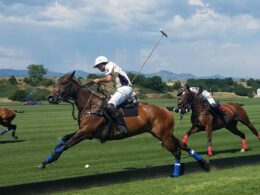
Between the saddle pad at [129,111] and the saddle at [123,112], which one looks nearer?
the saddle at [123,112]

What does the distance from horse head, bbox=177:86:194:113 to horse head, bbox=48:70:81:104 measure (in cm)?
465

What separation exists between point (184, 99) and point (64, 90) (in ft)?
16.5

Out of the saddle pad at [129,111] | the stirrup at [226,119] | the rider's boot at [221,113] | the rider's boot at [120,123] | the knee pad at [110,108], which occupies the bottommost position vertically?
the stirrup at [226,119]

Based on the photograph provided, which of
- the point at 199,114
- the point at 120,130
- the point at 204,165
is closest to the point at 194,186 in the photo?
the point at 204,165

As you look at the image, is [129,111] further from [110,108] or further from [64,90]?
[64,90]

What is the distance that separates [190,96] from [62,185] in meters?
7.62

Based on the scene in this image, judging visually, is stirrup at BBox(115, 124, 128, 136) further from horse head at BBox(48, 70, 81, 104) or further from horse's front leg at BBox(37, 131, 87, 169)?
horse head at BBox(48, 70, 81, 104)

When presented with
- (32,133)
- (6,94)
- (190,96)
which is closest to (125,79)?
(190,96)

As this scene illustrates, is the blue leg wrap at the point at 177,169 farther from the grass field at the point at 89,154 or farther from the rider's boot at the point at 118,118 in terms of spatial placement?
the grass field at the point at 89,154

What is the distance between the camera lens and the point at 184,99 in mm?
16859

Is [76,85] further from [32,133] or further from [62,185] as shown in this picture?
[32,133]

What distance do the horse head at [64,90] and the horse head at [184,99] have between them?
183 inches

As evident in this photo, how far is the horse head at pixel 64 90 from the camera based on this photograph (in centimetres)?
1300

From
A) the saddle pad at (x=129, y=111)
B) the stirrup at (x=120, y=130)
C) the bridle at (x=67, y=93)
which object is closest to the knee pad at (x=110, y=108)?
the saddle pad at (x=129, y=111)
